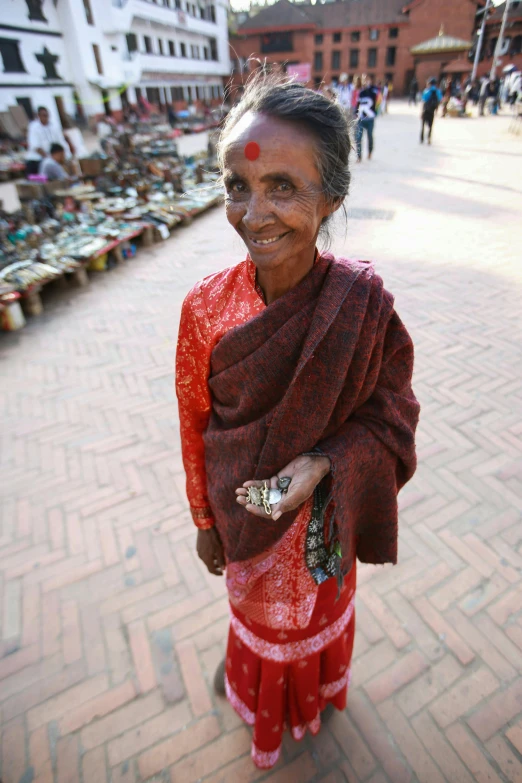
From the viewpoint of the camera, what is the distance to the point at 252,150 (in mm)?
1021

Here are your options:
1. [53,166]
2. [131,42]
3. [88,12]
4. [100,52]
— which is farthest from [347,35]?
[53,166]

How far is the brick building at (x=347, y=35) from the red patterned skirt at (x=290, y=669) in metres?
48.3

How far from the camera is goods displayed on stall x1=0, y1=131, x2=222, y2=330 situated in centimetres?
553

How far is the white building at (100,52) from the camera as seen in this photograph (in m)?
19.5

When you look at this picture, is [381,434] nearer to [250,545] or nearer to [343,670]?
[250,545]

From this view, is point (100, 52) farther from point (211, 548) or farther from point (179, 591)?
point (211, 548)

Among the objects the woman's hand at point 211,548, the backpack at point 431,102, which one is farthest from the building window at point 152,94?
the woman's hand at point 211,548

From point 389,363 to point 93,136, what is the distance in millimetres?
26717

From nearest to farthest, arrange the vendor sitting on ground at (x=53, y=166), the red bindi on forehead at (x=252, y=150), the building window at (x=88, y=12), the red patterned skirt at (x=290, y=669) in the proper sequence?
the red bindi on forehead at (x=252, y=150)
the red patterned skirt at (x=290, y=669)
the vendor sitting on ground at (x=53, y=166)
the building window at (x=88, y=12)

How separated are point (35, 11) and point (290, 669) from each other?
90.0 ft

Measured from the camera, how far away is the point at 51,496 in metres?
2.99

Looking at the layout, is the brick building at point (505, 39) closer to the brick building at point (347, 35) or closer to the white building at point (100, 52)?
the brick building at point (347, 35)

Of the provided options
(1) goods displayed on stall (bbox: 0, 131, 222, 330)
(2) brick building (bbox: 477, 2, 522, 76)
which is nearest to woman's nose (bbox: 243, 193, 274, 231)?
(1) goods displayed on stall (bbox: 0, 131, 222, 330)

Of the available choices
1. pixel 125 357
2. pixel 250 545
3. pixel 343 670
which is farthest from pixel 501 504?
pixel 125 357
